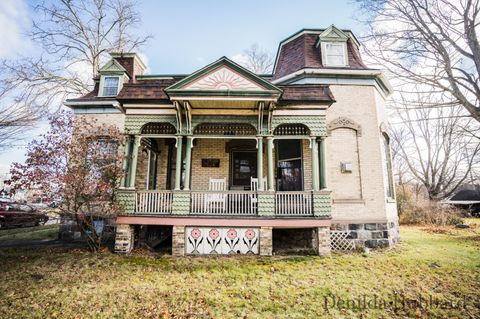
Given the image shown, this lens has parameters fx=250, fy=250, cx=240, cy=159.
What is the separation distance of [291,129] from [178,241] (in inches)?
204

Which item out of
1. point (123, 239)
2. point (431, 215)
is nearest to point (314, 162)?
point (123, 239)

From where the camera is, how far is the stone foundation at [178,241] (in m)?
7.29

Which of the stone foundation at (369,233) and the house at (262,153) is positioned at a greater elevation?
the house at (262,153)

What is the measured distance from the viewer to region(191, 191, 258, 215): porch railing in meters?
7.59

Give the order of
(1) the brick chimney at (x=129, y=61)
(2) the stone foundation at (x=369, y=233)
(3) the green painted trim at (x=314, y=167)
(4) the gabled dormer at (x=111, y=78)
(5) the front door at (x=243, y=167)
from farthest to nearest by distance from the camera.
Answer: (1) the brick chimney at (x=129, y=61)
(4) the gabled dormer at (x=111, y=78)
(5) the front door at (x=243, y=167)
(2) the stone foundation at (x=369, y=233)
(3) the green painted trim at (x=314, y=167)

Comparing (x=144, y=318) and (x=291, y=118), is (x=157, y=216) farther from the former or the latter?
(x=291, y=118)

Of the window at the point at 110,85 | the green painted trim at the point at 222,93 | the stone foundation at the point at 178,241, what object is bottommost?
the stone foundation at the point at 178,241

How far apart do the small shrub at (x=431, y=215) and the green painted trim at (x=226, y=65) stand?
1522 cm

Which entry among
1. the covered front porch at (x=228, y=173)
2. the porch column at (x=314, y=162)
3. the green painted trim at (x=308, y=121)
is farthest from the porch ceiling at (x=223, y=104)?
the porch column at (x=314, y=162)

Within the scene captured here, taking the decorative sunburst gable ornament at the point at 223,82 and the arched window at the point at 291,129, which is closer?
the decorative sunburst gable ornament at the point at 223,82

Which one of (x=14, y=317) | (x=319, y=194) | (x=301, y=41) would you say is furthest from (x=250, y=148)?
(x=14, y=317)

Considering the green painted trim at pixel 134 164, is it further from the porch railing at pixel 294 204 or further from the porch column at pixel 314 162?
the porch column at pixel 314 162

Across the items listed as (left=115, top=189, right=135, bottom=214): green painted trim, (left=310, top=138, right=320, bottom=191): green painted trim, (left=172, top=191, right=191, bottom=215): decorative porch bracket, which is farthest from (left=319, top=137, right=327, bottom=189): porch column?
(left=115, top=189, right=135, bottom=214): green painted trim

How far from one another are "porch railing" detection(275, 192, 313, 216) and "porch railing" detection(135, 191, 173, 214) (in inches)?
133
